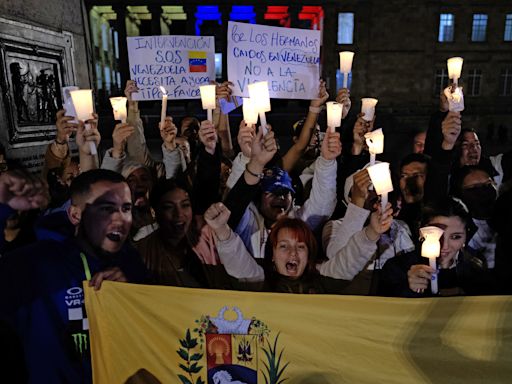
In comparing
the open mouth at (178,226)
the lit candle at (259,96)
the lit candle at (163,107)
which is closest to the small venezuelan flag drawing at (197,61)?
the lit candle at (163,107)

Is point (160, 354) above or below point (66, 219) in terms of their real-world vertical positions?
below

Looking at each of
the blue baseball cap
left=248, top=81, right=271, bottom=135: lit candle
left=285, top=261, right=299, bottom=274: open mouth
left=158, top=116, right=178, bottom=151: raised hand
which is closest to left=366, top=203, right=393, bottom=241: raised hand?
left=285, top=261, right=299, bottom=274: open mouth

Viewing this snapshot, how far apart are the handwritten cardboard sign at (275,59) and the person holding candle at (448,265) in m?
1.84

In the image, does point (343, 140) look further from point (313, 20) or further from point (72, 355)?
point (313, 20)

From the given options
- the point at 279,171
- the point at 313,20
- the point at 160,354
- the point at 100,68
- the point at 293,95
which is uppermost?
the point at 313,20

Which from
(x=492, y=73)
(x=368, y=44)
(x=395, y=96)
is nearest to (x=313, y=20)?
(x=368, y=44)

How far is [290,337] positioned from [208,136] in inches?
64.5

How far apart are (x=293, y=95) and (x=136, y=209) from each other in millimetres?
1844

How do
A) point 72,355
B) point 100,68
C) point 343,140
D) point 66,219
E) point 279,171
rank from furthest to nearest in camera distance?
point 100,68
point 343,140
point 279,171
point 66,219
point 72,355

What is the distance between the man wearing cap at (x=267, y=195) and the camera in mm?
2914

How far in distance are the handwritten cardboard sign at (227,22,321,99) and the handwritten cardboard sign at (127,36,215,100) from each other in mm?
495

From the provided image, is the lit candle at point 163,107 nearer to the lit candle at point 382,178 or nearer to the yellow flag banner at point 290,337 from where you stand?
the yellow flag banner at point 290,337

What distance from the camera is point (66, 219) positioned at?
2.49 meters

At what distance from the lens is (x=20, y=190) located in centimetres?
222
